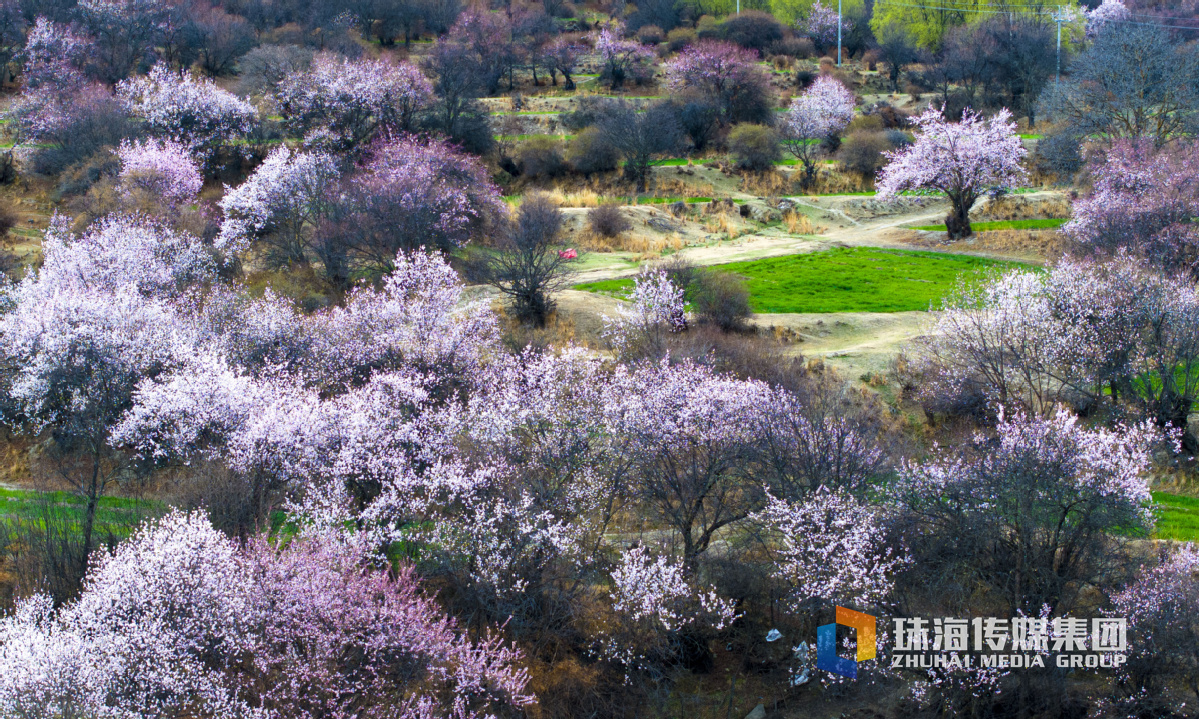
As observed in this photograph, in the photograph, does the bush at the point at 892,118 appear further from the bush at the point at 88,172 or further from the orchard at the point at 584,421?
the bush at the point at 88,172

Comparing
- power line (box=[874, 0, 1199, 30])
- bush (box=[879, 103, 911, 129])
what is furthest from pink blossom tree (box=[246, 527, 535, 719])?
power line (box=[874, 0, 1199, 30])

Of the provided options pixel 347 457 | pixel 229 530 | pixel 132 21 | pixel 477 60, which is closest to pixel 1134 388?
pixel 347 457

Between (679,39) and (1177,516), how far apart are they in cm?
7247

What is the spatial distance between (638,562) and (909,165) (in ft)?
123

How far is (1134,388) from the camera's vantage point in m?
27.8

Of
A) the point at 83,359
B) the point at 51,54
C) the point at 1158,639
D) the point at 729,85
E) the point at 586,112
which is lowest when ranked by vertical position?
the point at 1158,639

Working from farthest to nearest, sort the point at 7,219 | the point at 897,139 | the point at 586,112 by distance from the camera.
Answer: the point at 586,112 < the point at 897,139 < the point at 7,219

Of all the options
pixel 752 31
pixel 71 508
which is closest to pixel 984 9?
pixel 752 31

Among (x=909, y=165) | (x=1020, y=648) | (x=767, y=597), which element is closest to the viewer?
(x=1020, y=648)

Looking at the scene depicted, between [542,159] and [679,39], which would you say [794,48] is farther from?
[542,159]

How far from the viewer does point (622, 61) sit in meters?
77.5

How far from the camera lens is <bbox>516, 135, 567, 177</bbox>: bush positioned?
60.9 metres

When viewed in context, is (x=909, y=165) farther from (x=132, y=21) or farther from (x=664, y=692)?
(x=132, y=21)

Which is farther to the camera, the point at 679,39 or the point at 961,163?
the point at 679,39
